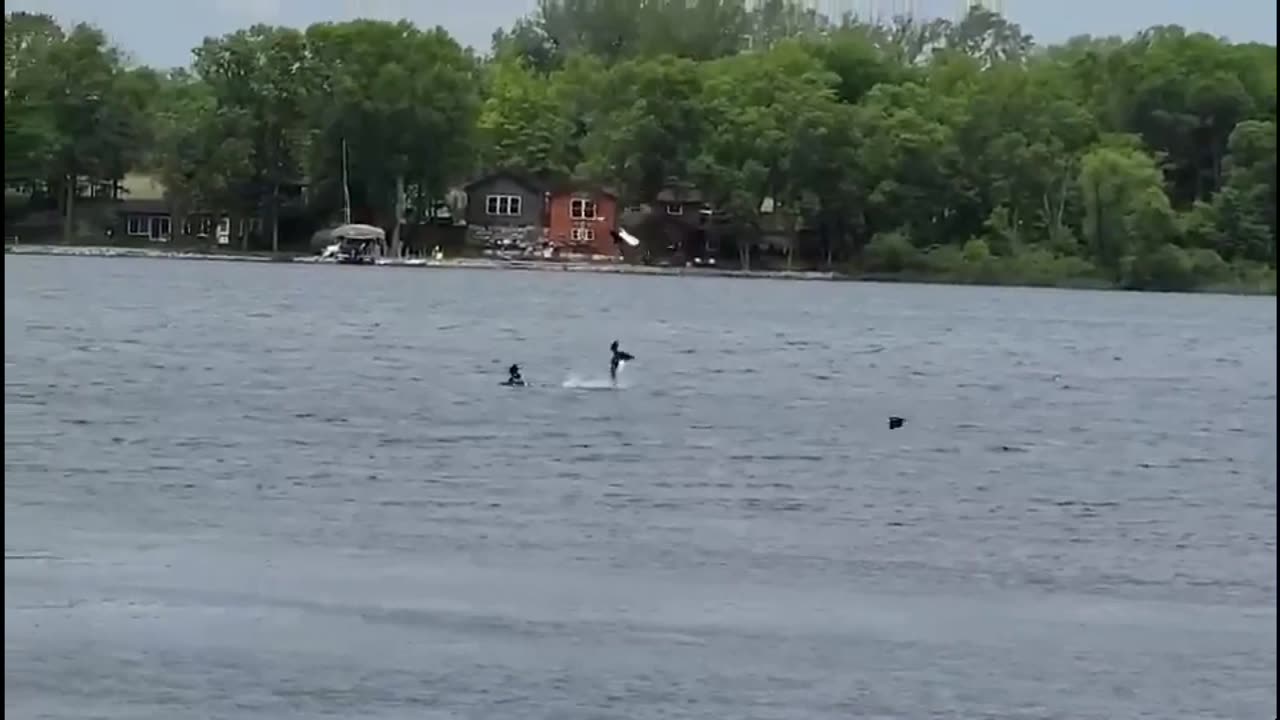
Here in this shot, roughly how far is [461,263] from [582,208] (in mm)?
4971

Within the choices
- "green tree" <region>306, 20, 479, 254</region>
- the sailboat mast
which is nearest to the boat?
the sailboat mast

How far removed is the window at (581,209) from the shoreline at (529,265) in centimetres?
194

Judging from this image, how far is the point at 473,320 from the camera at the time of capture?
63.3m

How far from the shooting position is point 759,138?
98750mm

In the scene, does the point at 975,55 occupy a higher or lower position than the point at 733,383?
higher

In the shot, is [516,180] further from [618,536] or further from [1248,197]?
[618,536]

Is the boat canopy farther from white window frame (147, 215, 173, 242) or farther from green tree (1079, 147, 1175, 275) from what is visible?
green tree (1079, 147, 1175, 275)

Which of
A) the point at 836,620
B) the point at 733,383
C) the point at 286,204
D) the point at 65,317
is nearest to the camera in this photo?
the point at 836,620

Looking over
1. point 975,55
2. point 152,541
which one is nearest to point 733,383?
point 152,541

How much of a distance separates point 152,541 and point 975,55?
370ft

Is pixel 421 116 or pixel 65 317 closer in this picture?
pixel 65 317

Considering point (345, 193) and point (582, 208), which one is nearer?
point (345, 193)

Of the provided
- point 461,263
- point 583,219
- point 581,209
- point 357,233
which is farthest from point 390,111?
point 583,219

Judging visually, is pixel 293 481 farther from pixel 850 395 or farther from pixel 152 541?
pixel 850 395
